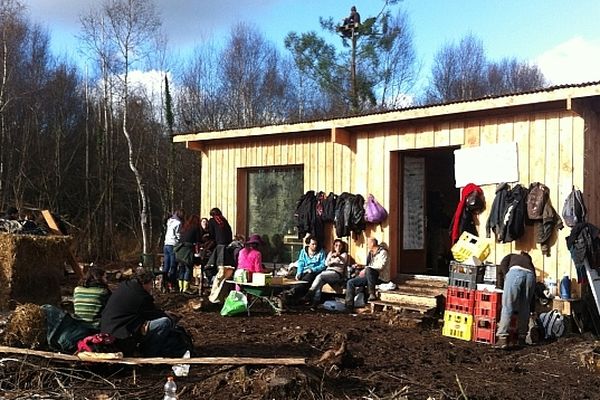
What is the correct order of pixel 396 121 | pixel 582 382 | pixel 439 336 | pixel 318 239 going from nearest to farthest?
pixel 582 382 → pixel 439 336 → pixel 396 121 → pixel 318 239

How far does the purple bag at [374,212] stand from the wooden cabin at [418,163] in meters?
0.12

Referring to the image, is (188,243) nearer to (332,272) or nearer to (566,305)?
(332,272)

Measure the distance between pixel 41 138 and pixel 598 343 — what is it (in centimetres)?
2108

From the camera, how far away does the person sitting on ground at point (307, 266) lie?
11.6 metres

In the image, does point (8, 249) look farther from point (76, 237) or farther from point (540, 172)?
point (76, 237)

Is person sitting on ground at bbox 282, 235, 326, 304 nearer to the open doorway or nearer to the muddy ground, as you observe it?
the open doorway

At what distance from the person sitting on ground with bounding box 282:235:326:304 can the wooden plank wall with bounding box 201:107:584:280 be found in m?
0.63

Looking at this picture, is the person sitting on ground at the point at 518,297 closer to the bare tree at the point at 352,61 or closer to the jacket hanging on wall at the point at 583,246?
the jacket hanging on wall at the point at 583,246

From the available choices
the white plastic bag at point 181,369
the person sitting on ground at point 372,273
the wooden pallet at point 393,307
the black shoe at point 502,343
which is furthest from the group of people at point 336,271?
the white plastic bag at point 181,369

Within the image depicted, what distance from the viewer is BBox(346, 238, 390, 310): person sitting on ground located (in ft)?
36.2

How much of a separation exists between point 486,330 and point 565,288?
1.26 m

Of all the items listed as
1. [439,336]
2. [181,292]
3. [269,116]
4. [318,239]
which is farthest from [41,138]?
[439,336]

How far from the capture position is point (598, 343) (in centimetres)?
809

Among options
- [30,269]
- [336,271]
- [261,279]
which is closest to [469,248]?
[336,271]
